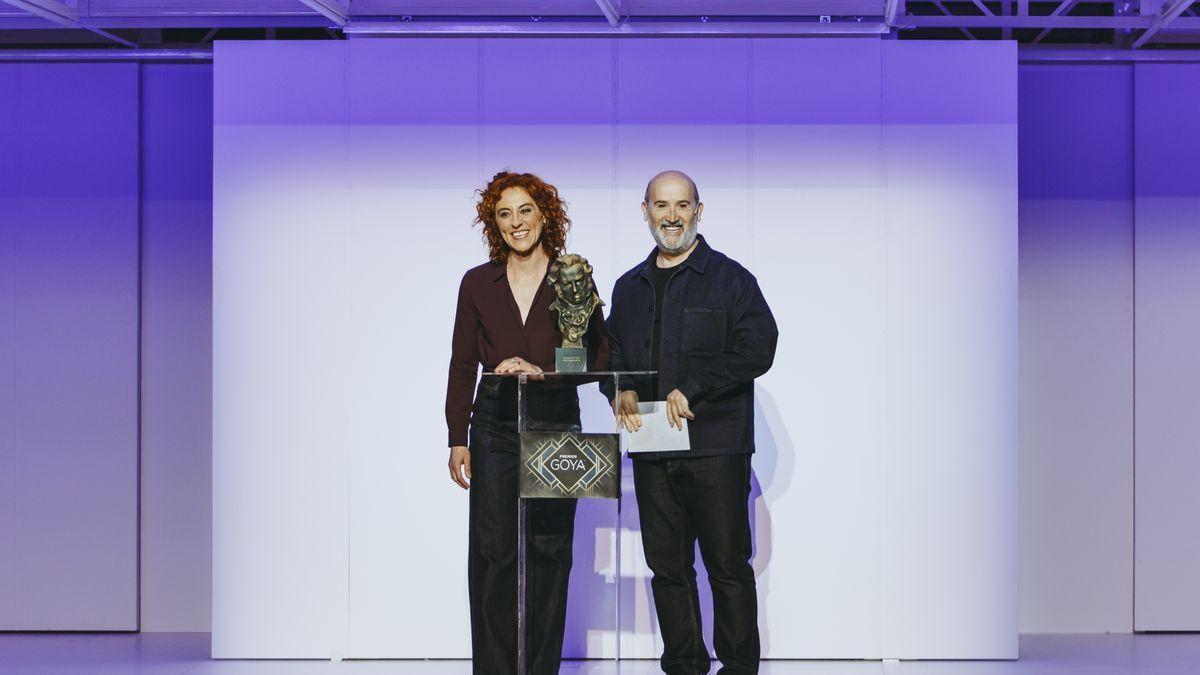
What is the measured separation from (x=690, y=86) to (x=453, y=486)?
196cm

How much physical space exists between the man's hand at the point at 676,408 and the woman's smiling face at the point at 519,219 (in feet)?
2.15

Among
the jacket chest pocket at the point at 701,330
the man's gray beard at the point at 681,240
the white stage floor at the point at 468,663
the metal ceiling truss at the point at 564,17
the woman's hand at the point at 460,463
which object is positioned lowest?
the white stage floor at the point at 468,663

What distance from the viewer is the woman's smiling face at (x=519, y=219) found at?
13.0 ft

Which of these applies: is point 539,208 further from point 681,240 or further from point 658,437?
point 658,437

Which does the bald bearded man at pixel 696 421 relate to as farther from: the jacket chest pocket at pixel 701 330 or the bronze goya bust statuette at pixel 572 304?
the bronze goya bust statuette at pixel 572 304

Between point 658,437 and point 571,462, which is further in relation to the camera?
point 658,437

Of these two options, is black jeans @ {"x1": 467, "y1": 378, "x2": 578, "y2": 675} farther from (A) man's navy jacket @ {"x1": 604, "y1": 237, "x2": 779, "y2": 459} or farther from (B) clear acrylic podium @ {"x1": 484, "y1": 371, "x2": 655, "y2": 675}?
(A) man's navy jacket @ {"x1": 604, "y1": 237, "x2": 779, "y2": 459}

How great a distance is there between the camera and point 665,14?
535 cm

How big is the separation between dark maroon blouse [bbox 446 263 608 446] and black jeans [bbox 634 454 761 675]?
0.47 metres

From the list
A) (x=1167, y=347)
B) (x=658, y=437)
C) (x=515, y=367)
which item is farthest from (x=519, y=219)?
(x=1167, y=347)

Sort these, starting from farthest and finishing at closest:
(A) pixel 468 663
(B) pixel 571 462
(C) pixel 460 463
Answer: (A) pixel 468 663, (C) pixel 460 463, (B) pixel 571 462

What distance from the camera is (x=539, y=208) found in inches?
157

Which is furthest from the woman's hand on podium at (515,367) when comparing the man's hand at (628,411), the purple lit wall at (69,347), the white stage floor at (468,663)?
the purple lit wall at (69,347)

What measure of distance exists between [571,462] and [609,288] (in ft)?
5.92
